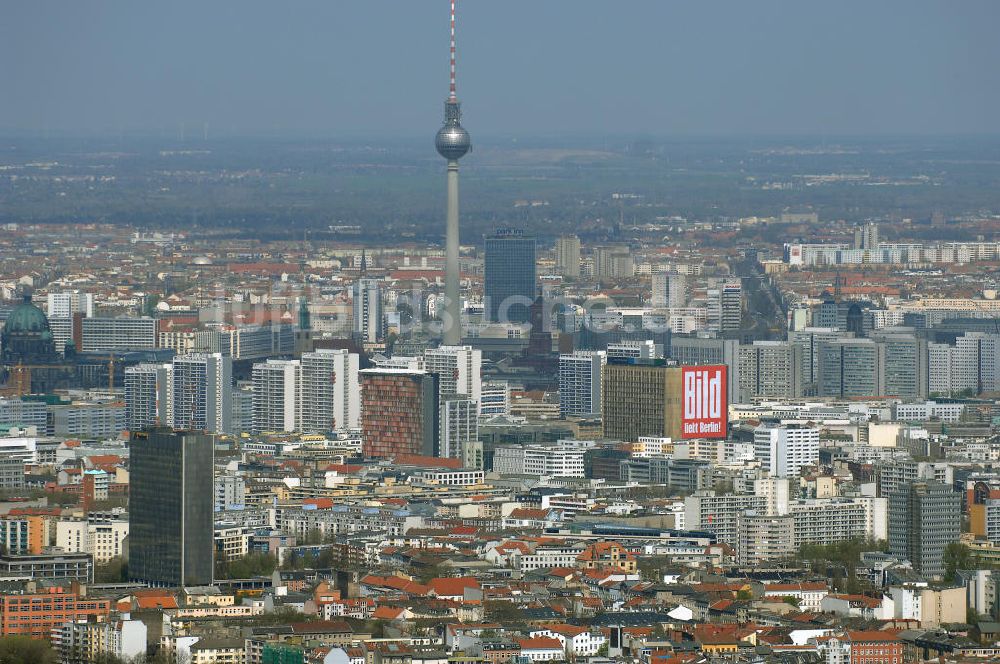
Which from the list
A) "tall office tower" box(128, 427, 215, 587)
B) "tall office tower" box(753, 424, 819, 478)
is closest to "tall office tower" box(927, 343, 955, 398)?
"tall office tower" box(753, 424, 819, 478)

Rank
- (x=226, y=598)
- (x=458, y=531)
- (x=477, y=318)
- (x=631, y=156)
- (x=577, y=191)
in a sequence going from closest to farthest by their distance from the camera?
(x=226, y=598) < (x=458, y=531) < (x=477, y=318) < (x=577, y=191) < (x=631, y=156)

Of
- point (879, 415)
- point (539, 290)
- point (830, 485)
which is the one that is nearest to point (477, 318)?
point (539, 290)

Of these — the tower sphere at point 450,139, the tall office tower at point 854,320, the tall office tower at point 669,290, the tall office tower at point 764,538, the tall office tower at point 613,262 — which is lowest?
the tall office tower at point 764,538

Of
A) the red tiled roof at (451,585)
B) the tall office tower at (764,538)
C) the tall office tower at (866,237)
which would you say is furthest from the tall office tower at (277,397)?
the tall office tower at (866,237)

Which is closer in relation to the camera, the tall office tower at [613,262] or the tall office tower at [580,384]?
the tall office tower at [580,384]

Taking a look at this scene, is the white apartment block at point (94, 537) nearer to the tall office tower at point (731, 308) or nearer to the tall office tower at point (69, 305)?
the tall office tower at point (69, 305)

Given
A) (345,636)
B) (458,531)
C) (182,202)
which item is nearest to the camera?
(345,636)

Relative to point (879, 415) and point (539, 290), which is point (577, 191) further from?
point (879, 415)
